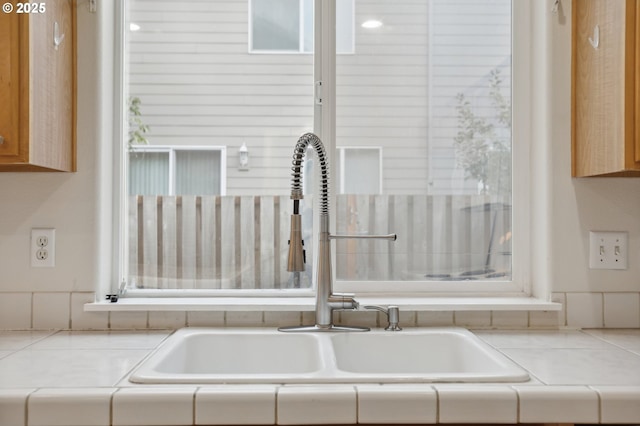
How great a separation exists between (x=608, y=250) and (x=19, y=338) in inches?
68.3

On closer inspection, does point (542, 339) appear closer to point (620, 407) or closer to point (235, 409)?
point (620, 407)

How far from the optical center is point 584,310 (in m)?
1.67

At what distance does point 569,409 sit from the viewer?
41.9 inches

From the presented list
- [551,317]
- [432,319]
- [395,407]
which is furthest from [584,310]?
[395,407]

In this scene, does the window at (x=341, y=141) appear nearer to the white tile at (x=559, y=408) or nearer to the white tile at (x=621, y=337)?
the white tile at (x=621, y=337)

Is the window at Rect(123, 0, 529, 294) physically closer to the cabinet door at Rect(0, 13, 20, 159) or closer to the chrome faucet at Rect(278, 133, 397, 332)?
the chrome faucet at Rect(278, 133, 397, 332)

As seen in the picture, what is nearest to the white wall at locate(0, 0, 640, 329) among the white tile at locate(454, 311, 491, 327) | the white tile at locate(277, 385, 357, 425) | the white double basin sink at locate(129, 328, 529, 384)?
the white tile at locate(454, 311, 491, 327)

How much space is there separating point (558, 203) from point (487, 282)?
1.11 feet

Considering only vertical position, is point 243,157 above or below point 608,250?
above

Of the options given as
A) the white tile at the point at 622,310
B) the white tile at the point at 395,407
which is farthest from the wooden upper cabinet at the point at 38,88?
the white tile at the point at 622,310

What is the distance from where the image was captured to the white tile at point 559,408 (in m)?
1.07

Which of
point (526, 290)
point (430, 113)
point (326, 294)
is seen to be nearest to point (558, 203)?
point (526, 290)

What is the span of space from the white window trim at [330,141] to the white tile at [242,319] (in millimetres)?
27

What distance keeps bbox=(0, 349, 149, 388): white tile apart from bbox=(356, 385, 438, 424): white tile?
51 centimetres
